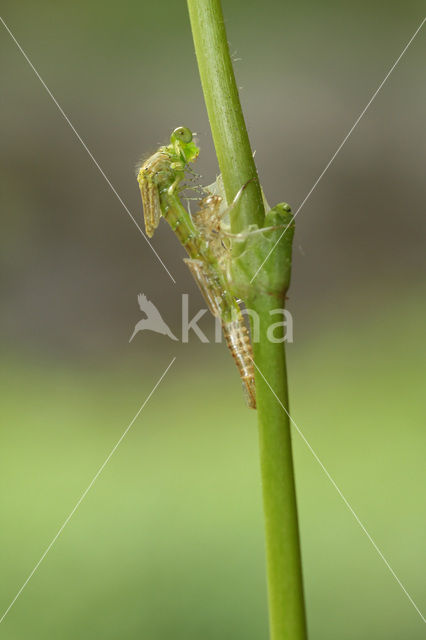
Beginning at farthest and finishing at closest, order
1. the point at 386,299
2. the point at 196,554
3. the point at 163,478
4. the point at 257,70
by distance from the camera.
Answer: the point at 257,70
the point at 386,299
the point at 163,478
the point at 196,554

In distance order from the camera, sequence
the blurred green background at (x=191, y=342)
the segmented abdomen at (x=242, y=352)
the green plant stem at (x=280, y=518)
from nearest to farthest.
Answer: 1. the green plant stem at (x=280, y=518)
2. the segmented abdomen at (x=242, y=352)
3. the blurred green background at (x=191, y=342)

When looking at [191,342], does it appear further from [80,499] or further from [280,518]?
[280,518]

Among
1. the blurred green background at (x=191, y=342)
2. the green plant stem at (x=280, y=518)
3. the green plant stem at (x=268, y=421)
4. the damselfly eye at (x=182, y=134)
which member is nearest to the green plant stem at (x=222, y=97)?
the green plant stem at (x=268, y=421)

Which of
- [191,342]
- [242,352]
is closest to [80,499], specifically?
[191,342]

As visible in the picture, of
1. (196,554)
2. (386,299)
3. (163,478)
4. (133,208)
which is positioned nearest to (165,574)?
(196,554)

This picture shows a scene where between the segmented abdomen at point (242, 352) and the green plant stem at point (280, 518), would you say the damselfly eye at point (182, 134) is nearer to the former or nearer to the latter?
the segmented abdomen at point (242, 352)

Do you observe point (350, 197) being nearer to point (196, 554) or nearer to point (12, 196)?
point (12, 196)
